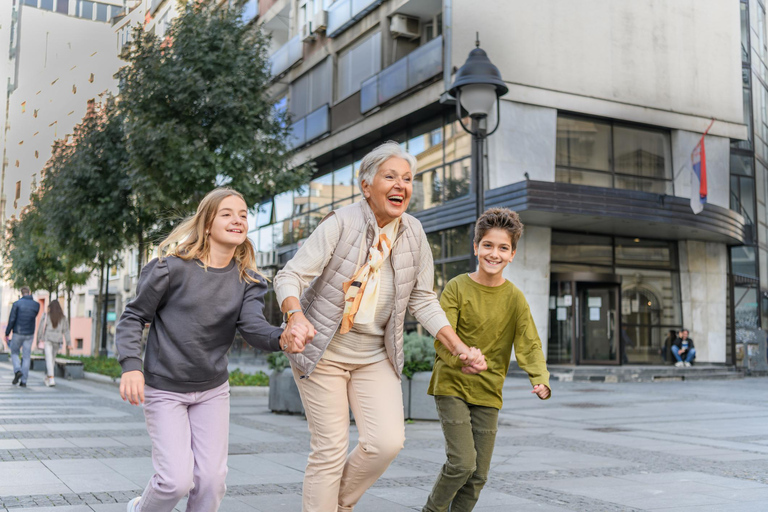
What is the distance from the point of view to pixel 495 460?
285 inches

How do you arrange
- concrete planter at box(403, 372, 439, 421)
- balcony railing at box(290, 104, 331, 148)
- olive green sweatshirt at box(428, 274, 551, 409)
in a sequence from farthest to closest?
1. balcony railing at box(290, 104, 331, 148)
2. concrete planter at box(403, 372, 439, 421)
3. olive green sweatshirt at box(428, 274, 551, 409)

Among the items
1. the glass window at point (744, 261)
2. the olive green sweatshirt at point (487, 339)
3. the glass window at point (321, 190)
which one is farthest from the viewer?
the glass window at point (744, 261)

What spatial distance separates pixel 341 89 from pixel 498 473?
2191 centimetres

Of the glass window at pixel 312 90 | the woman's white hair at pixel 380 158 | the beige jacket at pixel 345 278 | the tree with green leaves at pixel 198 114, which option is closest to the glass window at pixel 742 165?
the glass window at pixel 312 90

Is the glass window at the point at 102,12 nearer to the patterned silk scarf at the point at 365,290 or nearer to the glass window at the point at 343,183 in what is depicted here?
the glass window at the point at 343,183

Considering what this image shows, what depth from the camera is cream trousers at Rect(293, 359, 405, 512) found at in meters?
3.61

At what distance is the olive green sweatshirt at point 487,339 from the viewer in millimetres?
4016

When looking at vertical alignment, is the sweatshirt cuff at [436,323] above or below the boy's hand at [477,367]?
above

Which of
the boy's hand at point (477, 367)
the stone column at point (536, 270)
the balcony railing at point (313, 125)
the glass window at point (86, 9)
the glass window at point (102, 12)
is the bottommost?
the boy's hand at point (477, 367)

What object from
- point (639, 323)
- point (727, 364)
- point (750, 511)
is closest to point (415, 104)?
point (639, 323)

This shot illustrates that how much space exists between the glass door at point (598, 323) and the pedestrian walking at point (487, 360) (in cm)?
1932

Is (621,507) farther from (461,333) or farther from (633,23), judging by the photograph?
(633,23)

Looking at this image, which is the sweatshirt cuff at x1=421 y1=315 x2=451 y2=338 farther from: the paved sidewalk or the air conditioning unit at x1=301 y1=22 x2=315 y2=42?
the air conditioning unit at x1=301 y1=22 x2=315 y2=42

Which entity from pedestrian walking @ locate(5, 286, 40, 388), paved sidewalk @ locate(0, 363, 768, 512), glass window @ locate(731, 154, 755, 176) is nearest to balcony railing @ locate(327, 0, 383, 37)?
pedestrian walking @ locate(5, 286, 40, 388)
